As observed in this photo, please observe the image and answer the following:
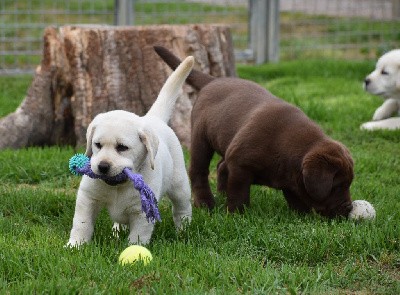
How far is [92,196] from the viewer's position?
159 inches

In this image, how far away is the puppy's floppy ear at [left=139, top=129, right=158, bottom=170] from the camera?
3937 millimetres

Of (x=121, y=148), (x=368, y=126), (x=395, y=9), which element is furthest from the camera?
(x=395, y=9)

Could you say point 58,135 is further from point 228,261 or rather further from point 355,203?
point 228,261

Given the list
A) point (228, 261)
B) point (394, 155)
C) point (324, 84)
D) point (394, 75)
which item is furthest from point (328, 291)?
point (324, 84)

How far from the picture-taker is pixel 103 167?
3.79 meters

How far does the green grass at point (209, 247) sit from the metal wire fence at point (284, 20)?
4.90 m

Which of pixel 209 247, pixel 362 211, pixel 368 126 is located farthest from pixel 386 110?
pixel 209 247

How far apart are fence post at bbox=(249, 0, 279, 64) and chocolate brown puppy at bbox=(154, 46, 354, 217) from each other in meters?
6.13

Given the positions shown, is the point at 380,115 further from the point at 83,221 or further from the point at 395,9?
the point at 395,9

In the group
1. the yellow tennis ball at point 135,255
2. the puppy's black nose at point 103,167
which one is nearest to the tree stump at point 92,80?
the puppy's black nose at point 103,167

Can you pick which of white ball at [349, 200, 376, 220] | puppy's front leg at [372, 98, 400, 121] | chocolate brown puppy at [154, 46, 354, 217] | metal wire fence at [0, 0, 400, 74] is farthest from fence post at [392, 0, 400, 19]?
white ball at [349, 200, 376, 220]

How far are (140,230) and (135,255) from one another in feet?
1.16

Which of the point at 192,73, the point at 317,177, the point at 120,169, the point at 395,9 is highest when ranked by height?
the point at 395,9

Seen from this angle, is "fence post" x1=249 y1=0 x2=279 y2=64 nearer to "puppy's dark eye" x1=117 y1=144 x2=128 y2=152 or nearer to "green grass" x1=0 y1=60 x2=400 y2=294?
"green grass" x1=0 y1=60 x2=400 y2=294
